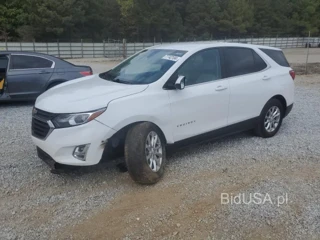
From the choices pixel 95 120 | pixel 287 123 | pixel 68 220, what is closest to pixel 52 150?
pixel 95 120

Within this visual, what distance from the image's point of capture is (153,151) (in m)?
3.58

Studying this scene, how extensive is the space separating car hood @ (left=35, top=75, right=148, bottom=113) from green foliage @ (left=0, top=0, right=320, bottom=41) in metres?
35.9

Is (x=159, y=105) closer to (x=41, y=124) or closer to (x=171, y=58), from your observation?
(x=171, y=58)

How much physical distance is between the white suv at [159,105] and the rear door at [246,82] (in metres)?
0.01

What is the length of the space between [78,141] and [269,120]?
3236 mm

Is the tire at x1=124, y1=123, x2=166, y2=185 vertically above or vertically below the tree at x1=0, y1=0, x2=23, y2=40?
below

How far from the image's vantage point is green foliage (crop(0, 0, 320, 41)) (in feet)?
121

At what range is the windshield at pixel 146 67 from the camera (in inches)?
154

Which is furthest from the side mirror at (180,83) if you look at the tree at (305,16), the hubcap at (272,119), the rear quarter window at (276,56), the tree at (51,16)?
the tree at (305,16)

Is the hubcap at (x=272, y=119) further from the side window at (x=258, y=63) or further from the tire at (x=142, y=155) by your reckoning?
the tire at (x=142, y=155)

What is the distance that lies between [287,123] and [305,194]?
9.43 ft

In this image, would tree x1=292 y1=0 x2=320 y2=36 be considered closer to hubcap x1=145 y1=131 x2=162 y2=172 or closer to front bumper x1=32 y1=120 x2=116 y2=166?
hubcap x1=145 y1=131 x2=162 y2=172

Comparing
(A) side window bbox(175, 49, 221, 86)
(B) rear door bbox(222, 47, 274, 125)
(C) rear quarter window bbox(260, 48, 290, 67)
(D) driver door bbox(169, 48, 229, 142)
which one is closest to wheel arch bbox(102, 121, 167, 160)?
(D) driver door bbox(169, 48, 229, 142)

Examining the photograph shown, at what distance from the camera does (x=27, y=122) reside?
6.02 meters
